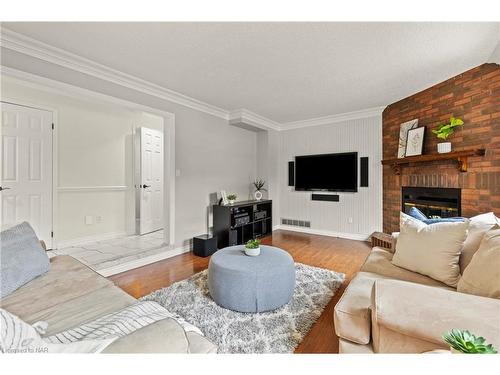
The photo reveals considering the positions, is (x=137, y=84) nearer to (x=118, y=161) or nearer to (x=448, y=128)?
(x=118, y=161)

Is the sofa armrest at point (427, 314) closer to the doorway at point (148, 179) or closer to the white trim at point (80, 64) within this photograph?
the white trim at point (80, 64)

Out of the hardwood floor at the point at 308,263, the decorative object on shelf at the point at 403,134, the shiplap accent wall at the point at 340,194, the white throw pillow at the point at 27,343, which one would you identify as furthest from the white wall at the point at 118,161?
the decorative object on shelf at the point at 403,134

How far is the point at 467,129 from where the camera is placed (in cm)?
272

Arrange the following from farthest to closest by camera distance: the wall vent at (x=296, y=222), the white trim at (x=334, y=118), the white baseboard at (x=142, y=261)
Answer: the wall vent at (x=296, y=222)
the white trim at (x=334, y=118)
the white baseboard at (x=142, y=261)

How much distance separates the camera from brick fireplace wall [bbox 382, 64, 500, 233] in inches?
96.2

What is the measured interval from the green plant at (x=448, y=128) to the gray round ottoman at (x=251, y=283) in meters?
2.56

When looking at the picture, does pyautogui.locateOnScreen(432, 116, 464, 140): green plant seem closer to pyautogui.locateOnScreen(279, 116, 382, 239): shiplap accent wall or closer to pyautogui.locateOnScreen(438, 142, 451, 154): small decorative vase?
pyautogui.locateOnScreen(438, 142, 451, 154): small decorative vase

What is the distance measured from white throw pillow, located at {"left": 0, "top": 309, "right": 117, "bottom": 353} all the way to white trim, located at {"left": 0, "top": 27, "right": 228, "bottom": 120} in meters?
2.37

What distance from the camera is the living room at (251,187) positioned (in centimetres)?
114

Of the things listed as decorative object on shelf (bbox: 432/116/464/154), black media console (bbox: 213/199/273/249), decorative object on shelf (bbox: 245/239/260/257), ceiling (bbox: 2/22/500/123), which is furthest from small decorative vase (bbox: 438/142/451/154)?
black media console (bbox: 213/199/273/249)

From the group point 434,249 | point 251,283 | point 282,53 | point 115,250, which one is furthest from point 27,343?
point 115,250
